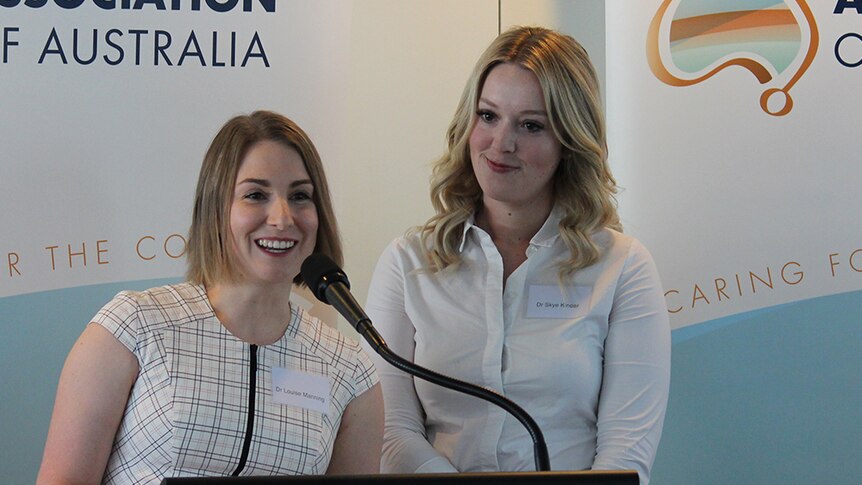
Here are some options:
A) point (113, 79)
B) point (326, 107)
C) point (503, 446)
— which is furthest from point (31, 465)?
point (503, 446)

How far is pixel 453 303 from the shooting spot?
2.25 metres

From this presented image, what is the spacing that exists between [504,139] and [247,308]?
0.61 m

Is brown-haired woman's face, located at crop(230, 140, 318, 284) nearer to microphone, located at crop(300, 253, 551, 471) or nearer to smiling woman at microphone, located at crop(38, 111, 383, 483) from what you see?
smiling woman at microphone, located at crop(38, 111, 383, 483)

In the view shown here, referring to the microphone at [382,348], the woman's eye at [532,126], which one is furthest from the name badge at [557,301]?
the microphone at [382,348]

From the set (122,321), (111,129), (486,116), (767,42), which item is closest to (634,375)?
(486,116)

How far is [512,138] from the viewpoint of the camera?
2203mm

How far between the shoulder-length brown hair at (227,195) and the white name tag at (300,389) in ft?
0.68

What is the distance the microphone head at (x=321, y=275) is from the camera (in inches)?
61.0

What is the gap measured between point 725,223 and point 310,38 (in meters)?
1.35

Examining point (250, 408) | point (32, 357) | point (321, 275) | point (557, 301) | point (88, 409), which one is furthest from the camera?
point (32, 357)

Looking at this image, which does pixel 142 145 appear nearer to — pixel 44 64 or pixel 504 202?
pixel 44 64

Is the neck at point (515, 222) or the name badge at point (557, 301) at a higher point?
the neck at point (515, 222)

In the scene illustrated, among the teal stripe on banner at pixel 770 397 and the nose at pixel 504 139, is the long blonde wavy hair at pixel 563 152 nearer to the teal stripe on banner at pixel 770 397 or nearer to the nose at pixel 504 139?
the nose at pixel 504 139

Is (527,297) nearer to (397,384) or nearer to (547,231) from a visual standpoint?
(547,231)
